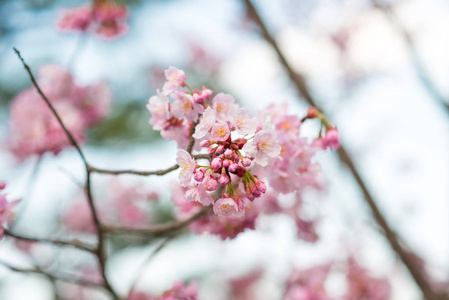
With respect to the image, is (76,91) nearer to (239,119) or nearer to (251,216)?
(251,216)

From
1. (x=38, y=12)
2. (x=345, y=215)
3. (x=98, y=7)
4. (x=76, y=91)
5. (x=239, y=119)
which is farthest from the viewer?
(x=38, y=12)

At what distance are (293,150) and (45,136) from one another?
1.44 meters

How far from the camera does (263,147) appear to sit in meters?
0.83

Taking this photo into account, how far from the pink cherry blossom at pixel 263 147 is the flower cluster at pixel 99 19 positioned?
1.57 meters

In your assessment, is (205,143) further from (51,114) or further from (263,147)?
(51,114)

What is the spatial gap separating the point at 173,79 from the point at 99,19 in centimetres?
133

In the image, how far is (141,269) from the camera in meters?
1.34

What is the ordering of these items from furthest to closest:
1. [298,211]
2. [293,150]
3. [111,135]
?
[111,135], [298,211], [293,150]

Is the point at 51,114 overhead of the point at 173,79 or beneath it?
beneath

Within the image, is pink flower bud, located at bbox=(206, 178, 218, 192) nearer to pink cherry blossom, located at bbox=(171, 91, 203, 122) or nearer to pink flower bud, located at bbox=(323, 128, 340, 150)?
pink cherry blossom, located at bbox=(171, 91, 203, 122)

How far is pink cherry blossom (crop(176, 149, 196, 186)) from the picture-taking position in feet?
2.72

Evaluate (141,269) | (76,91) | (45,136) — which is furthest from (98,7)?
(141,269)

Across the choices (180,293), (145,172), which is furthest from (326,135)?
(180,293)

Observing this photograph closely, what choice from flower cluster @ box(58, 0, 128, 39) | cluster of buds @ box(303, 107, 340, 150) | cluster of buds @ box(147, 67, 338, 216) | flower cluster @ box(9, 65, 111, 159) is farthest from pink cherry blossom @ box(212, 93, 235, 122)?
flower cluster @ box(58, 0, 128, 39)
